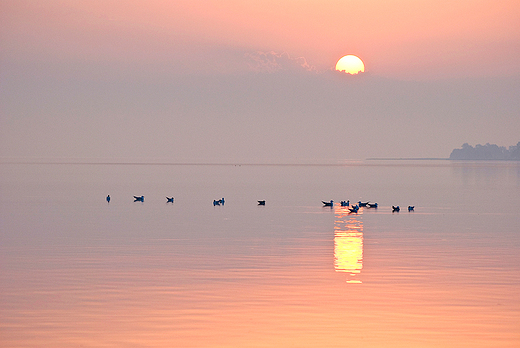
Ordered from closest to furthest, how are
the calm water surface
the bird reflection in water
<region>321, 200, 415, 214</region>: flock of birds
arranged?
the calm water surface → the bird reflection in water → <region>321, 200, 415, 214</region>: flock of birds

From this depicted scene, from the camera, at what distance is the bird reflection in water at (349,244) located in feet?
96.7

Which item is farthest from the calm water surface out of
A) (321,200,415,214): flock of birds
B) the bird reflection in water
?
(321,200,415,214): flock of birds

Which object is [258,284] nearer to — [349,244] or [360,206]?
[349,244]

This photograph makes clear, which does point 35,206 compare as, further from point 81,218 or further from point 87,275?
point 87,275

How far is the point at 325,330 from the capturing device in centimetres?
1920

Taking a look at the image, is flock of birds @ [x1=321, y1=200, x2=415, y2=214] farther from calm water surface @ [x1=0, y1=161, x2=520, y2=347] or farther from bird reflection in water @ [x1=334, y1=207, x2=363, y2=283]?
calm water surface @ [x1=0, y1=161, x2=520, y2=347]

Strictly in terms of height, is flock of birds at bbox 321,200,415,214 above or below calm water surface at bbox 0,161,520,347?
above

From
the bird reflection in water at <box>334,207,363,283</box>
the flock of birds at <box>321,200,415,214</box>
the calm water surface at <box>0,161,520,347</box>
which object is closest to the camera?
the calm water surface at <box>0,161,520,347</box>

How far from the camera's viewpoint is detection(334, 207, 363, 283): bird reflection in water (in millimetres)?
29466

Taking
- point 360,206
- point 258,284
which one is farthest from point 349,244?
point 360,206

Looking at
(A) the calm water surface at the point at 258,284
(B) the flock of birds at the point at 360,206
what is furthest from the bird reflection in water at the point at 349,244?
(B) the flock of birds at the point at 360,206

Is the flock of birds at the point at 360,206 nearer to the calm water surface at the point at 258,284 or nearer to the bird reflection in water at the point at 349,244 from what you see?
the bird reflection in water at the point at 349,244

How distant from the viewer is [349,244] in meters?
38.4

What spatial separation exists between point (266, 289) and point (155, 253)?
10637mm
